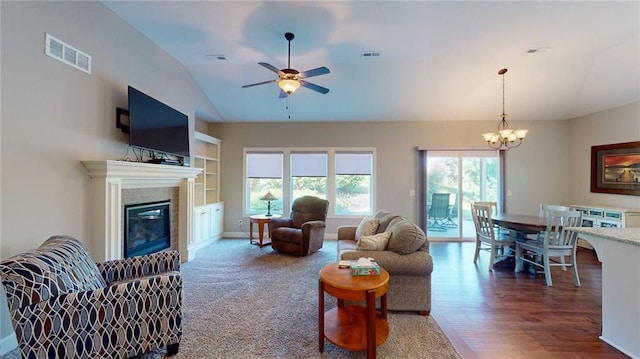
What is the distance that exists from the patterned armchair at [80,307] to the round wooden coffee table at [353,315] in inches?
45.8

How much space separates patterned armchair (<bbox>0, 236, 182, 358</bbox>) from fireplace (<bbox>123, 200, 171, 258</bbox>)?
118 centimetres

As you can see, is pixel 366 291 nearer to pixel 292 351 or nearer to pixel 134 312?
pixel 292 351

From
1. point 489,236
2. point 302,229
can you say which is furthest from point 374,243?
point 489,236

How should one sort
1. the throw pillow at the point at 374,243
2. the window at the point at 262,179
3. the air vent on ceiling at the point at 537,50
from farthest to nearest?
1. the window at the point at 262,179
2. the air vent on ceiling at the point at 537,50
3. the throw pillow at the point at 374,243

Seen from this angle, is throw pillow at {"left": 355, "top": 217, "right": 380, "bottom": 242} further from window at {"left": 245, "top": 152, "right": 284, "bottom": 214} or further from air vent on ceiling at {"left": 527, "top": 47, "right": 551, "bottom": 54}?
air vent on ceiling at {"left": 527, "top": 47, "right": 551, "bottom": 54}

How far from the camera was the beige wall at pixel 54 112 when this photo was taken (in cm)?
203

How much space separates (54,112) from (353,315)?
3.29 meters

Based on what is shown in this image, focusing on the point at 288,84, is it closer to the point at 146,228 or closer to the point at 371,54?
the point at 371,54

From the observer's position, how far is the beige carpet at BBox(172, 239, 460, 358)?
6.96 feet

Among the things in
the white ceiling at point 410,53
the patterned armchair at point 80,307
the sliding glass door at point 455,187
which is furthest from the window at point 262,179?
the patterned armchair at point 80,307

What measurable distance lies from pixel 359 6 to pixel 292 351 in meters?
3.49

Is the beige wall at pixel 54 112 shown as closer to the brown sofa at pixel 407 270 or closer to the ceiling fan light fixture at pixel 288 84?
the ceiling fan light fixture at pixel 288 84

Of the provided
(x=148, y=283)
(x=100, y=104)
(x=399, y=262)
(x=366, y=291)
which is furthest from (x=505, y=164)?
(x=100, y=104)

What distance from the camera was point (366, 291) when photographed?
1950mm
